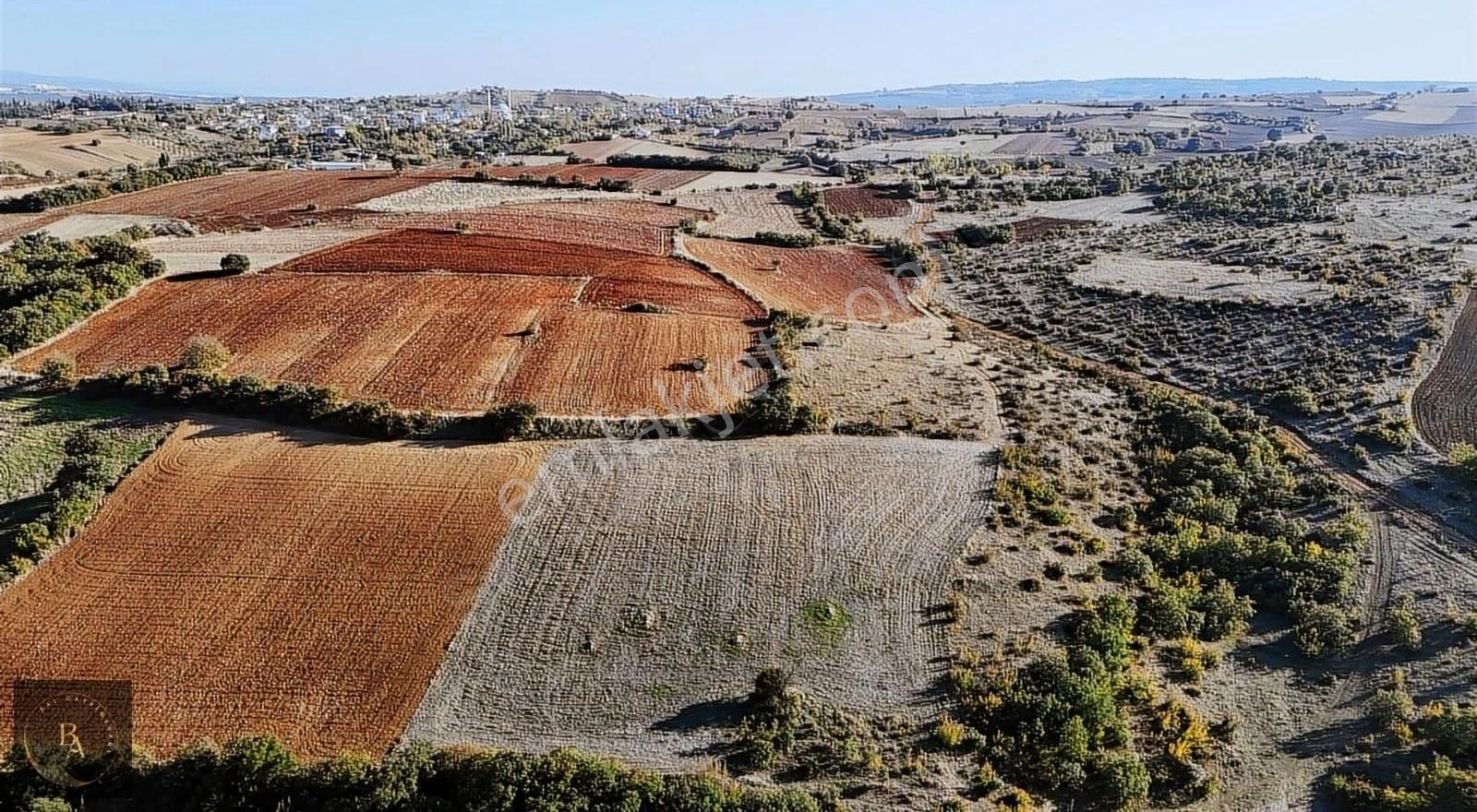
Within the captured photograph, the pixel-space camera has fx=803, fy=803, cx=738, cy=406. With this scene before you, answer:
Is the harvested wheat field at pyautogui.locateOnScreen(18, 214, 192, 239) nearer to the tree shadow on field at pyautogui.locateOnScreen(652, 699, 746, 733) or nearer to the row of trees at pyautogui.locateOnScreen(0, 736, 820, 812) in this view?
the row of trees at pyautogui.locateOnScreen(0, 736, 820, 812)

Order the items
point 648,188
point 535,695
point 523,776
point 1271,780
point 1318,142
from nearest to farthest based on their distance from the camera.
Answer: point 523,776, point 1271,780, point 535,695, point 648,188, point 1318,142

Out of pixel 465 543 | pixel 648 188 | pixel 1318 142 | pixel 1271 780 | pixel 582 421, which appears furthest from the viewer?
pixel 1318 142

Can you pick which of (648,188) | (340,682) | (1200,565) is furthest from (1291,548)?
(648,188)

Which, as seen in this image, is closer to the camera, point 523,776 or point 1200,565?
point 523,776

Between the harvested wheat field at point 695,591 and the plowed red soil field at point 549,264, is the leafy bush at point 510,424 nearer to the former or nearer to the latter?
the harvested wheat field at point 695,591

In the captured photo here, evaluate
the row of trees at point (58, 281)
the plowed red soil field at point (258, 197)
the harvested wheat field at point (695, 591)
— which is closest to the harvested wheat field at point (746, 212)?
the plowed red soil field at point (258, 197)

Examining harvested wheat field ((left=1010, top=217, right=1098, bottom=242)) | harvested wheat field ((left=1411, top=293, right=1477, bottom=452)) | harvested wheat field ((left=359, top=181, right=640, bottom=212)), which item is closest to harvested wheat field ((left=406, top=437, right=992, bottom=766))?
harvested wheat field ((left=1411, top=293, right=1477, bottom=452))

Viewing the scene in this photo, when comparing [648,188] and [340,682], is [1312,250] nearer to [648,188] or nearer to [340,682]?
[648,188]

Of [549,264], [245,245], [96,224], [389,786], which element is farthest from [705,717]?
[96,224]
